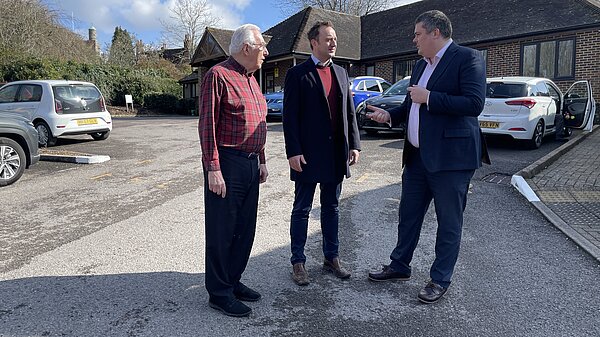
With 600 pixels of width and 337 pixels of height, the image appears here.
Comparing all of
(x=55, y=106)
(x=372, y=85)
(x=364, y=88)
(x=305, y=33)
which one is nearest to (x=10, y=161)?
(x=55, y=106)

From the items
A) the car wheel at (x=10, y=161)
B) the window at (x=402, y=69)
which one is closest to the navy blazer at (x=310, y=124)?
the car wheel at (x=10, y=161)

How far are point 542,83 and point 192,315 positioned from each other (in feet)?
34.1

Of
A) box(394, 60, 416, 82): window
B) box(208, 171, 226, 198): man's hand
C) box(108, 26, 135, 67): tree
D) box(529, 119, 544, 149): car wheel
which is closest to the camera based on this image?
box(208, 171, 226, 198): man's hand

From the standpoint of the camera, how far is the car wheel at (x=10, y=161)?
23.6 ft

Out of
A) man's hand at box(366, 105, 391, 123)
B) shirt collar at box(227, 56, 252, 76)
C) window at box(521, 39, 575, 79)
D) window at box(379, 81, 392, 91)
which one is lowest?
man's hand at box(366, 105, 391, 123)

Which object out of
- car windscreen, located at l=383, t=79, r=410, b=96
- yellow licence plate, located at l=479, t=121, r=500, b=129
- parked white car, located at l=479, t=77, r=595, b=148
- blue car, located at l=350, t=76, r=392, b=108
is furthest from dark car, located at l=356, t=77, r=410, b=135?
parked white car, located at l=479, t=77, r=595, b=148

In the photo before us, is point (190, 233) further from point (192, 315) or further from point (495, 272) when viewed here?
point (495, 272)

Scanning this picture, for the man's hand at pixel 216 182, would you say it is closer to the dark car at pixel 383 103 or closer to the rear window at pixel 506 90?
the rear window at pixel 506 90

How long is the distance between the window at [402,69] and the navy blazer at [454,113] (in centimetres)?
1985

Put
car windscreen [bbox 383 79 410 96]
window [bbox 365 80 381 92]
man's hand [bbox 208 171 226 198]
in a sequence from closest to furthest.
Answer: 1. man's hand [bbox 208 171 226 198]
2. car windscreen [bbox 383 79 410 96]
3. window [bbox 365 80 381 92]

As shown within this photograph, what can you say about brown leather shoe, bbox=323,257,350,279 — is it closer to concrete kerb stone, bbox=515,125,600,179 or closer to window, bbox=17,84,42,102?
concrete kerb stone, bbox=515,125,600,179

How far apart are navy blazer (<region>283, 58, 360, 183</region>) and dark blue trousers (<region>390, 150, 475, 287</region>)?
1.85ft

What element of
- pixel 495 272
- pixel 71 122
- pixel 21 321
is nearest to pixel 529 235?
pixel 495 272

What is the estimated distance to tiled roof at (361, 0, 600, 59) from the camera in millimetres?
17078
